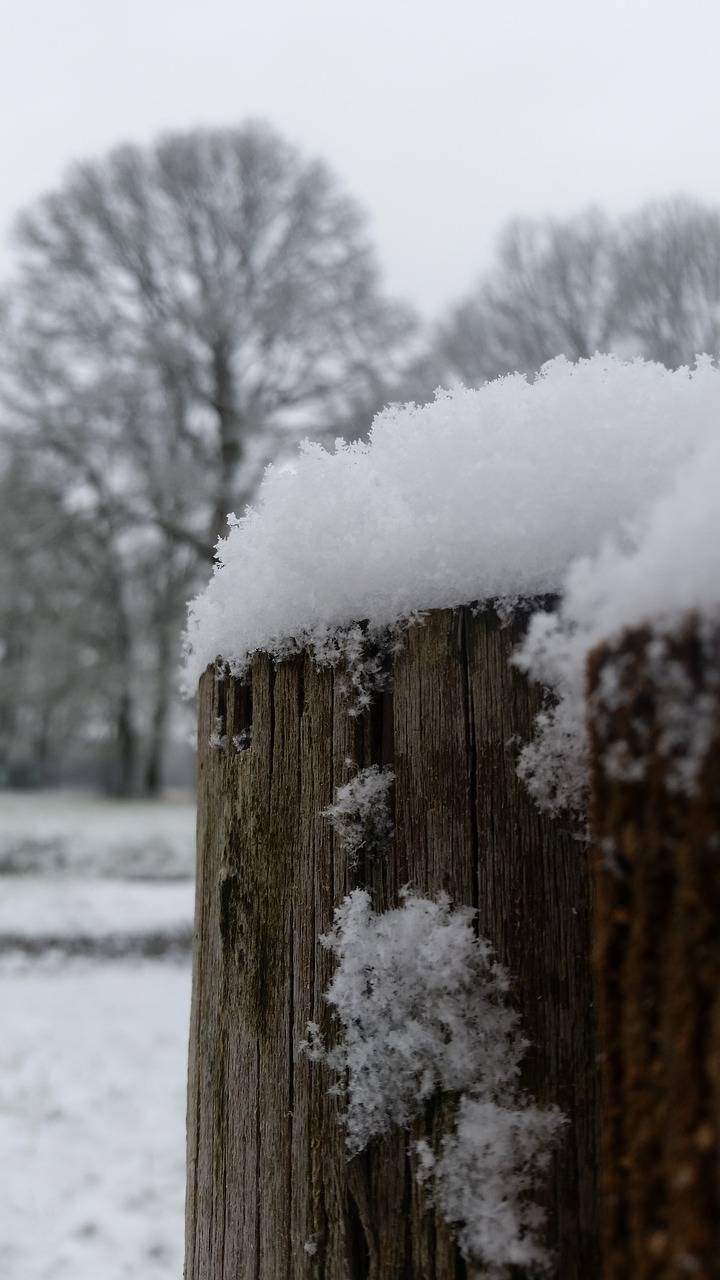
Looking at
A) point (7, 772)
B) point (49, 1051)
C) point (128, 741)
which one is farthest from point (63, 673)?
point (49, 1051)

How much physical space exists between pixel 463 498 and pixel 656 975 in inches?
18.5

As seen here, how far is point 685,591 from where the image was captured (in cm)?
44

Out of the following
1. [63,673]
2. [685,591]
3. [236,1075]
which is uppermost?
[63,673]

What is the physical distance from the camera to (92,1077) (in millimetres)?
4449

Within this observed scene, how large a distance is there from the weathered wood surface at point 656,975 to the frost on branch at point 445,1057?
0.27 metres

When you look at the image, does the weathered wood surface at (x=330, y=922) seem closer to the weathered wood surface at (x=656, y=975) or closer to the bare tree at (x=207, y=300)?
the weathered wood surface at (x=656, y=975)

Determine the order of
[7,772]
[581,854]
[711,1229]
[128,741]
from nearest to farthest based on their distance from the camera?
[711,1229], [581,854], [128,741], [7,772]

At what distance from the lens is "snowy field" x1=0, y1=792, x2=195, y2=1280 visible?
287 cm

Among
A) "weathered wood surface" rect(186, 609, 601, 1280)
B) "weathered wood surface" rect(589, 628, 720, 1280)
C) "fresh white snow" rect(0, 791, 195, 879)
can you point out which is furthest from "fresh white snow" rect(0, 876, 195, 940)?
"weathered wood surface" rect(589, 628, 720, 1280)

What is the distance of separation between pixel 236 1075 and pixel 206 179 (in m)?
16.9

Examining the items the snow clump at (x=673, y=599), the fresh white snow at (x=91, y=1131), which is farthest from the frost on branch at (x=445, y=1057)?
the fresh white snow at (x=91, y=1131)

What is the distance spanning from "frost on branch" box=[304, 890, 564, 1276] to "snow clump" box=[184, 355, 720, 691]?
292mm

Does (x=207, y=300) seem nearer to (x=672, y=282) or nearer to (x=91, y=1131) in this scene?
(x=672, y=282)

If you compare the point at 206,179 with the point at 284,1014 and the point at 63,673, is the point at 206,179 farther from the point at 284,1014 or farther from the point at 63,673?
the point at 284,1014
